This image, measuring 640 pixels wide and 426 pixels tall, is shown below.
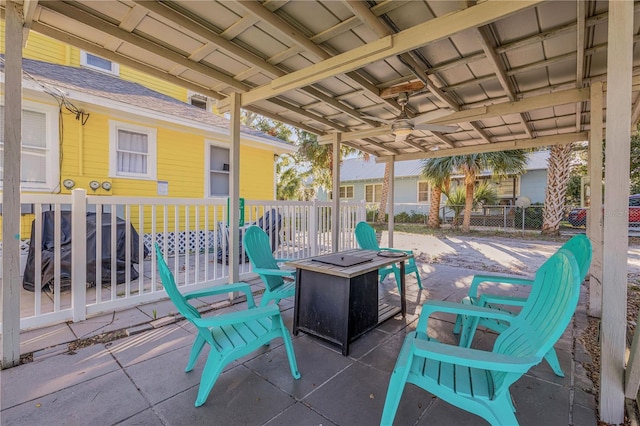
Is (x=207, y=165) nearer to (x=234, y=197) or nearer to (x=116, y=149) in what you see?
(x=116, y=149)

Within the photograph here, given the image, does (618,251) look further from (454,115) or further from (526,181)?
(526,181)

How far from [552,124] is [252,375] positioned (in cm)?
597

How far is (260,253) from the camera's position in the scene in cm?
357

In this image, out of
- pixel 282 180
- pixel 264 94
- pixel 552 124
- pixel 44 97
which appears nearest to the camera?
pixel 264 94

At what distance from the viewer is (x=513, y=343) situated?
182 cm

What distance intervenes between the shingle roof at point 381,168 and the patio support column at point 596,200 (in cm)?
1145

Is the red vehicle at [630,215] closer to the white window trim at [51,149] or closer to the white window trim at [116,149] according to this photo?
the white window trim at [116,149]

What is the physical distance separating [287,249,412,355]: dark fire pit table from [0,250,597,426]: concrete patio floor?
0.13 meters

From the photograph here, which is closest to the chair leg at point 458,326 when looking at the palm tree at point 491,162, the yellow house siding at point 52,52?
the yellow house siding at point 52,52

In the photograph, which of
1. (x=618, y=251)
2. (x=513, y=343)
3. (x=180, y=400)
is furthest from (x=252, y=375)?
(x=618, y=251)

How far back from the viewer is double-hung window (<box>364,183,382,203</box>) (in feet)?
63.7

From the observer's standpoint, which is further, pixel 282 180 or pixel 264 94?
pixel 282 180

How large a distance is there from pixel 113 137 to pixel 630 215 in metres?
17.3

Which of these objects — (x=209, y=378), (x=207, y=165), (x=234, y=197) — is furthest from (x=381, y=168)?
(x=209, y=378)
